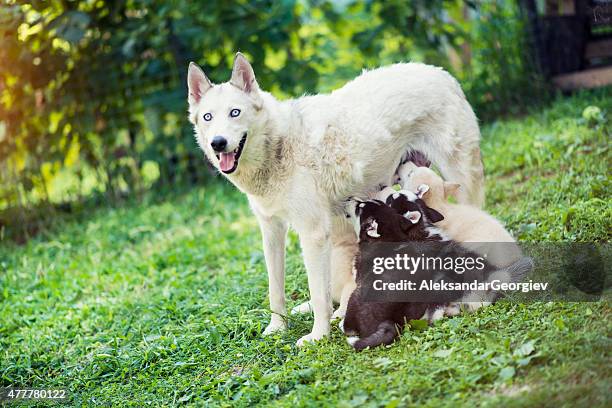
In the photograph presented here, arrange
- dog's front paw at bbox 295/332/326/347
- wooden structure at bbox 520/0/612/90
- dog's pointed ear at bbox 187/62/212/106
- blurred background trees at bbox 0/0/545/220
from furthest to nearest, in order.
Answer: blurred background trees at bbox 0/0/545/220, wooden structure at bbox 520/0/612/90, dog's pointed ear at bbox 187/62/212/106, dog's front paw at bbox 295/332/326/347

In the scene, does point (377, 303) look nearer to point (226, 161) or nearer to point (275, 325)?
point (275, 325)

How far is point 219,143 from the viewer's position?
154 inches

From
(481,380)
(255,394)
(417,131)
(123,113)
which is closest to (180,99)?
(123,113)

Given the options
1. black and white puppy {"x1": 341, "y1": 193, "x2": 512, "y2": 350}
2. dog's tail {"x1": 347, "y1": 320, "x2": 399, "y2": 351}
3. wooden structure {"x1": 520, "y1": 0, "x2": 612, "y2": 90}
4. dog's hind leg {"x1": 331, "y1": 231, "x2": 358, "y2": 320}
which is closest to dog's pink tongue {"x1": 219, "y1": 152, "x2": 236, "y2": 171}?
black and white puppy {"x1": 341, "y1": 193, "x2": 512, "y2": 350}

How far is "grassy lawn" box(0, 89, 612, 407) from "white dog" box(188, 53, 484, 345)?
17.8 inches

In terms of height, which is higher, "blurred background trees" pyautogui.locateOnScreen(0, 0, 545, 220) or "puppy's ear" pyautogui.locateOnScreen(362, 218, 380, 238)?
"blurred background trees" pyautogui.locateOnScreen(0, 0, 545, 220)

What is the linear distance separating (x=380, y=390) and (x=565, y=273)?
4.75ft

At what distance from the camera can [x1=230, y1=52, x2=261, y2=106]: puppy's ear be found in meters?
4.11

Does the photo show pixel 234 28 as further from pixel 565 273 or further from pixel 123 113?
pixel 565 273

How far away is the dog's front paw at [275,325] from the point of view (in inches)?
171

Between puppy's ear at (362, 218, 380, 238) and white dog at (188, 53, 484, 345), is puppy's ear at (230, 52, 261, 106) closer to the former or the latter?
white dog at (188, 53, 484, 345)

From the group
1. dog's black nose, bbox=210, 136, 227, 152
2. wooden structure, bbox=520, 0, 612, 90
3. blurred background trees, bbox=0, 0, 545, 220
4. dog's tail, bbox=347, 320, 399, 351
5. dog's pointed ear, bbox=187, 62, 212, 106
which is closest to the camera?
dog's tail, bbox=347, 320, 399, 351

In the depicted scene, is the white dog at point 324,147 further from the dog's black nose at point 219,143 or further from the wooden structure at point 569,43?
the wooden structure at point 569,43

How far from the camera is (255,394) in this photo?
A: 3.58 m
